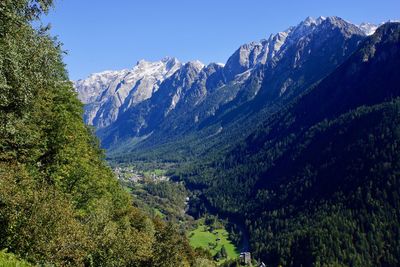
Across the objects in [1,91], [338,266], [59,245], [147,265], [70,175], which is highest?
[1,91]

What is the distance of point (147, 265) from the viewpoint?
4669cm

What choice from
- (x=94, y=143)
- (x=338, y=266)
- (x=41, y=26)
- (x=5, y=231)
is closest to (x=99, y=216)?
(x=5, y=231)

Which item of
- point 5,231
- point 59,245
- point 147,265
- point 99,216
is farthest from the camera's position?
point 147,265

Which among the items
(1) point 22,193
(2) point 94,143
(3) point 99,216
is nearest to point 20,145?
(3) point 99,216

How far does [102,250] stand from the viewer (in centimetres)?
3831

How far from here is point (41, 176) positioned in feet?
145

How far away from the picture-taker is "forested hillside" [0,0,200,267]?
2858cm

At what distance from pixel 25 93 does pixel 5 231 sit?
10.4 m

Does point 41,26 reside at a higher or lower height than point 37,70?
higher

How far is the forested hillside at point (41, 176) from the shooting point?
28.6m

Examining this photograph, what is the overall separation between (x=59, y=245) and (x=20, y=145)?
1606cm

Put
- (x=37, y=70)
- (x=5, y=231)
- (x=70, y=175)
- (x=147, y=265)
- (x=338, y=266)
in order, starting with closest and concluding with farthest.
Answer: (x=5, y=231) < (x=37, y=70) < (x=147, y=265) < (x=70, y=175) < (x=338, y=266)

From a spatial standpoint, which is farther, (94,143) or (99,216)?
(94,143)

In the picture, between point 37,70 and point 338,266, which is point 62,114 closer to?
point 37,70
